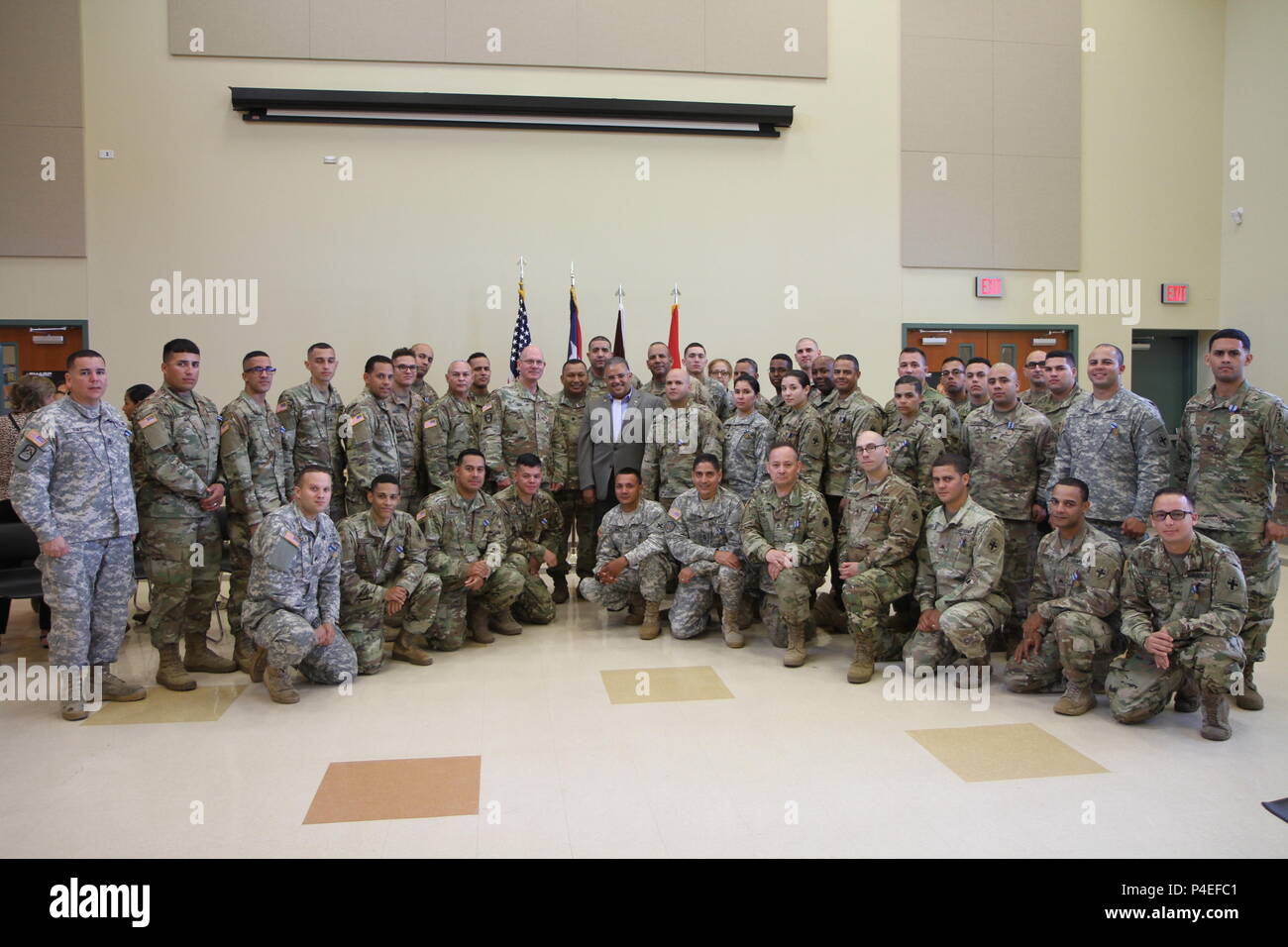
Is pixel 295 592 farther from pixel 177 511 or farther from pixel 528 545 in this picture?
pixel 528 545

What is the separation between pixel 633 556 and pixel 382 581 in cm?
142

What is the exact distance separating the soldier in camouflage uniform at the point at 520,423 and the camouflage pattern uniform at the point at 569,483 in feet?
0.25

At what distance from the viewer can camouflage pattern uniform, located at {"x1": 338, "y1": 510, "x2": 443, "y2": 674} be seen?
441 centimetres

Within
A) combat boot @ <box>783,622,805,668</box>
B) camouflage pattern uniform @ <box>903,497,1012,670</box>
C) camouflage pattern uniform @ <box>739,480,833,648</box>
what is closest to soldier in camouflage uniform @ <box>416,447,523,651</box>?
camouflage pattern uniform @ <box>739,480,833,648</box>

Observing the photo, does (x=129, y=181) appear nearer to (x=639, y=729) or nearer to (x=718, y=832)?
(x=639, y=729)

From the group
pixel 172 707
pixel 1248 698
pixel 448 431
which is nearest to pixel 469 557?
pixel 448 431

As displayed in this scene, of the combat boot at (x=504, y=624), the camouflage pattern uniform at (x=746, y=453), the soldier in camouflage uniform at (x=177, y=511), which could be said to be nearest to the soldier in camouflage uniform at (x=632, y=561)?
the combat boot at (x=504, y=624)

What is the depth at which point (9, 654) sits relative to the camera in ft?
16.2

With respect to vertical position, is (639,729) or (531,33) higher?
(531,33)

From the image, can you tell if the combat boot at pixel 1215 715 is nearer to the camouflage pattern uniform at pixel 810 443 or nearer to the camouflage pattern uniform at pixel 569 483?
the camouflage pattern uniform at pixel 810 443

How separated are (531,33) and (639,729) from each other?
7109 millimetres

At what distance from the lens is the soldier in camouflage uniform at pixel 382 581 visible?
4.41m

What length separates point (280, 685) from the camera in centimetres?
392

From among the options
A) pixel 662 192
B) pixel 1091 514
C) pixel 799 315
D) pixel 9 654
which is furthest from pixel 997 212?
pixel 9 654
